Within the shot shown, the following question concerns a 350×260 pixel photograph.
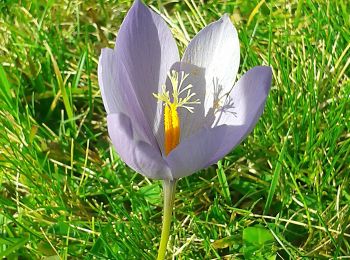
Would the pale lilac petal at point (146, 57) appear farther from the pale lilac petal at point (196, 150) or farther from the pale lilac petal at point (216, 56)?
the pale lilac petal at point (196, 150)

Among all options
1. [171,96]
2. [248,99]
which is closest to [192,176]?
[171,96]

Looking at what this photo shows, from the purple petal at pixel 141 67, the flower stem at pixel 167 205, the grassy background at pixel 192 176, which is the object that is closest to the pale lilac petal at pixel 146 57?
the purple petal at pixel 141 67

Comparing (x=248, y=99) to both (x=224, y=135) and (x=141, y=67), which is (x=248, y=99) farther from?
(x=141, y=67)

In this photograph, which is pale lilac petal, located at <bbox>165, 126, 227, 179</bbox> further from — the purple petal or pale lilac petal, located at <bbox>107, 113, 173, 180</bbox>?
the purple petal

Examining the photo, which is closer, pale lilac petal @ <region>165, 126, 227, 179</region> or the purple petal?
pale lilac petal @ <region>165, 126, 227, 179</region>

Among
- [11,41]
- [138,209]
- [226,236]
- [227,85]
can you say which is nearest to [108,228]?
[138,209]

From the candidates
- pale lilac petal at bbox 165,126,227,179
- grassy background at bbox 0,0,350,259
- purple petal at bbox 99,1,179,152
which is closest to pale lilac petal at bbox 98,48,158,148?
purple petal at bbox 99,1,179,152
